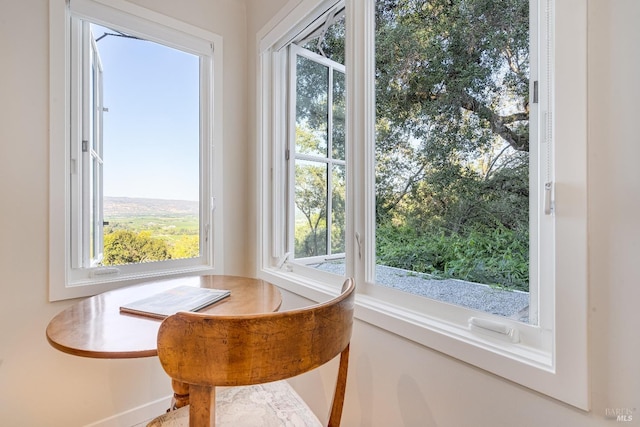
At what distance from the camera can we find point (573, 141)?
61 cm

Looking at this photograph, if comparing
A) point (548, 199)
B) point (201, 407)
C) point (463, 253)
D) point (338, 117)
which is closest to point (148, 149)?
point (338, 117)

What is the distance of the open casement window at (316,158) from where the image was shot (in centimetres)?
149

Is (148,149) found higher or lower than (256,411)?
higher

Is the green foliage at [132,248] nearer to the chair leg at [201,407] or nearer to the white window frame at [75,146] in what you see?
the white window frame at [75,146]

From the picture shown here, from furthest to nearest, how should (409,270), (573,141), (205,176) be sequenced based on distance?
(205,176) < (409,270) < (573,141)

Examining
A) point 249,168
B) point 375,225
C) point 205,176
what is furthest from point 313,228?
point 205,176

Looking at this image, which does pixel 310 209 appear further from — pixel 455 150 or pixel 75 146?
pixel 75 146

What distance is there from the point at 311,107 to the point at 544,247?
4.36 feet

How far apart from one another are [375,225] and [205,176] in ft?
4.02

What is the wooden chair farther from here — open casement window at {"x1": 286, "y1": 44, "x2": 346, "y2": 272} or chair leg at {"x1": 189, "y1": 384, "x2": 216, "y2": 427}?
open casement window at {"x1": 286, "y1": 44, "x2": 346, "y2": 272}

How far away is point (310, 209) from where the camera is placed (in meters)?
1.68

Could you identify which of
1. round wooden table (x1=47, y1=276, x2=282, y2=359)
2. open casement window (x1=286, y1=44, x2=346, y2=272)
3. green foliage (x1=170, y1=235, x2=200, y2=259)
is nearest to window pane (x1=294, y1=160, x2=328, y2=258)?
open casement window (x1=286, y1=44, x2=346, y2=272)

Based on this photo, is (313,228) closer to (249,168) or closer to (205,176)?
(249,168)

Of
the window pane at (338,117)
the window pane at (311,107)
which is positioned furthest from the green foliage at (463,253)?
the window pane at (311,107)
